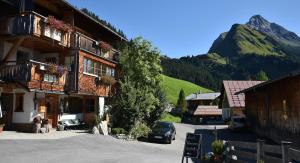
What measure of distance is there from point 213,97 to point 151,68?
62459mm

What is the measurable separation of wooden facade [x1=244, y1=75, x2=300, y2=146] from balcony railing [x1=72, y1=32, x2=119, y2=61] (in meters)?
12.6

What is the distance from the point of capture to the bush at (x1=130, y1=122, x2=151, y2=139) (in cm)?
2797

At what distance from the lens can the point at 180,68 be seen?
162250mm

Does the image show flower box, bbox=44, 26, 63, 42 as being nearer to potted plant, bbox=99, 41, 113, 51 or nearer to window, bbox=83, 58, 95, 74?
window, bbox=83, 58, 95, 74

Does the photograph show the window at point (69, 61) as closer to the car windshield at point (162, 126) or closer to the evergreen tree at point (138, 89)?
the evergreen tree at point (138, 89)

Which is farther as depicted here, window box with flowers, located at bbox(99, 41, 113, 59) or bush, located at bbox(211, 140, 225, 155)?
window box with flowers, located at bbox(99, 41, 113, 59)

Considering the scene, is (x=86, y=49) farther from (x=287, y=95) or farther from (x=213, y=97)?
(x=213, y=97)

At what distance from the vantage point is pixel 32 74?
73.2 feet

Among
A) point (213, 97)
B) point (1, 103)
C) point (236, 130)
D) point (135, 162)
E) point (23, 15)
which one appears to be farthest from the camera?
point (213, 97)

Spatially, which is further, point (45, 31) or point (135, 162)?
point (45, 31)

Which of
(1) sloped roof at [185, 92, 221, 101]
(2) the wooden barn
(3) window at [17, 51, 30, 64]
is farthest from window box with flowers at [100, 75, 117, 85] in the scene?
(1) sloped roof at [185, 92, 221, 101]

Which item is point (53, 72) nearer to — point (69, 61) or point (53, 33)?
point (53, 33)

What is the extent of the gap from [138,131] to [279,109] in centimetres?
1018

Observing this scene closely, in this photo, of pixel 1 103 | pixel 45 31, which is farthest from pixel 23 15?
pixel 1 103
